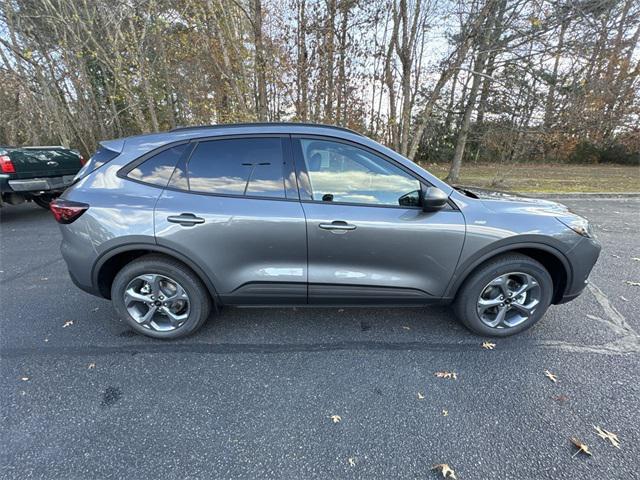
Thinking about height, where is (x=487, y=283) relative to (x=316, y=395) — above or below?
above

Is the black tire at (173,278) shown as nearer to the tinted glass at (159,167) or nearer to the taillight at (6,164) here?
the tinted glass at (159,167)

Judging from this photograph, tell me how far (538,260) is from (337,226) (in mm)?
1784

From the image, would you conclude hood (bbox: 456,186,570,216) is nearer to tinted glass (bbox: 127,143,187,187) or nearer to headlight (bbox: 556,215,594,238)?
headlight (bbox: 556,215,594,238)

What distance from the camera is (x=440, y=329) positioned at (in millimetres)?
2746

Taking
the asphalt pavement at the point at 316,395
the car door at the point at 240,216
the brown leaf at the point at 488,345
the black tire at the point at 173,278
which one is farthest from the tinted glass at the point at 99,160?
the brown leaf at the point at 488,345

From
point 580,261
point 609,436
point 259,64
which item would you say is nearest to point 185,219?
point 609,436

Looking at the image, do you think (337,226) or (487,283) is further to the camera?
(487,283)

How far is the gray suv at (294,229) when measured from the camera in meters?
2.32

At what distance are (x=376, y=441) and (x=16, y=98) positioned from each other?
64.3 ft

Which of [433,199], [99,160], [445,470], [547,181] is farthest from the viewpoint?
[547,181]

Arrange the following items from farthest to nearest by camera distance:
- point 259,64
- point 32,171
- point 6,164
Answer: point 259,64 < point 32,171 < point 6,164

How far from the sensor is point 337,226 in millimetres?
2291

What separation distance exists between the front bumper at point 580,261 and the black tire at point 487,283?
0.17 meters

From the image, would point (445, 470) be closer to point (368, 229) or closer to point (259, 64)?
point (368, 229)
